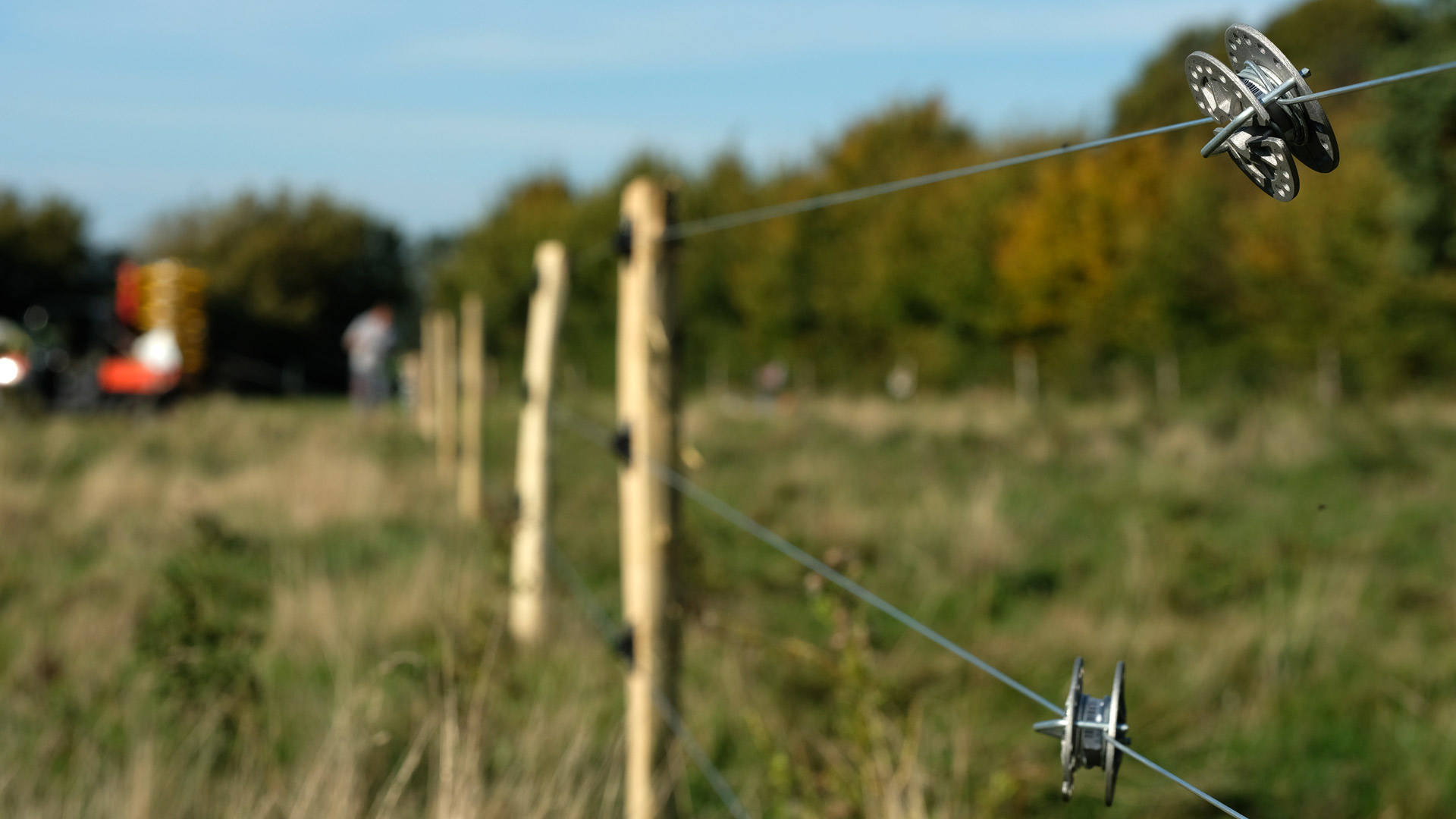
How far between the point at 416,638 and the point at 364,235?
148ft

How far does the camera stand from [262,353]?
41875 mm

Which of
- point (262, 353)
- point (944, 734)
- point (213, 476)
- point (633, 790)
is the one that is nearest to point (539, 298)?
point (944, 734)

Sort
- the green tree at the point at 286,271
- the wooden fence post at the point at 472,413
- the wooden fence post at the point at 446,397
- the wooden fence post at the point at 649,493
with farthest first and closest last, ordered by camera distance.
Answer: the green tree at the point at 286,271 → the wooden fence post at the point at 446,397 → the wooden fence post at the point at 472,413 → the wooden fence post at the point at 649,493

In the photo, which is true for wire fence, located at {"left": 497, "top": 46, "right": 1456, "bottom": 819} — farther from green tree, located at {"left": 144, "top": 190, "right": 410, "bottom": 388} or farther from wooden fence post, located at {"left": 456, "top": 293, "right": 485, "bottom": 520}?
green tree, located at {"left": 144, "top": 190, "right": 410, "bottom": 388}

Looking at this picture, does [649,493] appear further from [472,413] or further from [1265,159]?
[472,413]

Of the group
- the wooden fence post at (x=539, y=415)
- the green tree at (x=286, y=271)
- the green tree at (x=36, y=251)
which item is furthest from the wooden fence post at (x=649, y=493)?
the green tree at (x=36, y=251)

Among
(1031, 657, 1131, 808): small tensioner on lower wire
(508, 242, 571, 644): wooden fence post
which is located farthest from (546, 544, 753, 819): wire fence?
(1031, 657, 1131, 808): small tensioner on lower wire

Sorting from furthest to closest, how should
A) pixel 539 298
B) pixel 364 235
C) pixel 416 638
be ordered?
pixel 364 235
pixel 539 298
pixel 416 638

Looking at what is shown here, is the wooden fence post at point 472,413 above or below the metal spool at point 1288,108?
below

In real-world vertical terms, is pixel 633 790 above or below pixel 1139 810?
above

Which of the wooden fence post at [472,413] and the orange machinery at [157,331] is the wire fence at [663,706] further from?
the orange machinery at [157,331]

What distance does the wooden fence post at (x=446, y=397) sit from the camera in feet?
35.8

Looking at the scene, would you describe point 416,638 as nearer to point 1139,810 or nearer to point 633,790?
point 633,790

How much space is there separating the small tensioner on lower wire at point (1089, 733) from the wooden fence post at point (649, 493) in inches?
79.8
